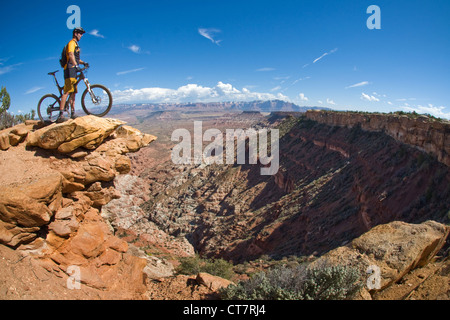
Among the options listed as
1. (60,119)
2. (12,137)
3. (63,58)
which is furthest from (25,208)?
(63,58)

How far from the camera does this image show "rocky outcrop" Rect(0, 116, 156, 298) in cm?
675

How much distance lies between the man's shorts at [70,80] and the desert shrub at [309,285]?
8631mm

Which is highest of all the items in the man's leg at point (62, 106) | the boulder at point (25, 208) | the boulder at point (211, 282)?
the man's leg at point (62, 106)

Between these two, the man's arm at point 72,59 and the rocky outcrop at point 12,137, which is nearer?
the man's arm at point 72,59

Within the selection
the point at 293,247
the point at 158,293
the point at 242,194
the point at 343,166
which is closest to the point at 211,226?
the point at 242,194

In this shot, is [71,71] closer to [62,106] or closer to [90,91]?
[90,91]

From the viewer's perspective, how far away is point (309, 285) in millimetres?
5898

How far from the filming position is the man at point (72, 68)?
26.9 feet

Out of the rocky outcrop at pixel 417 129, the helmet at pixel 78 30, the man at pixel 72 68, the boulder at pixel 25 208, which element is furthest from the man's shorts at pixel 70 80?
the rocky outcrop at pixel 417 129

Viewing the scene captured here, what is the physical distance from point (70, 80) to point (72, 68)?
1.52 feet

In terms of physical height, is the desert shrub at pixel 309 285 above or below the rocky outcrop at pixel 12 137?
below

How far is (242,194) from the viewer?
3812cm

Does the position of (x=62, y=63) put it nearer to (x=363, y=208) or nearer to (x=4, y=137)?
(x=4, y=137)

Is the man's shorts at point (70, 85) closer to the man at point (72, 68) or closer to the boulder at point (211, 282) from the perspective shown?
the man at point (72, 68)
